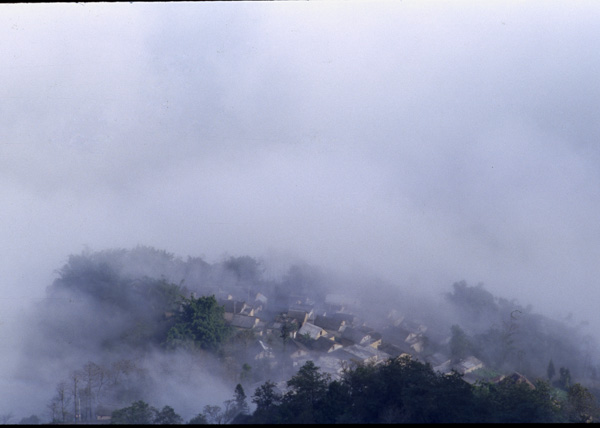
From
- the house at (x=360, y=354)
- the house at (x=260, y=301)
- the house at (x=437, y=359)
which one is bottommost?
the house at (x=437, y=359)

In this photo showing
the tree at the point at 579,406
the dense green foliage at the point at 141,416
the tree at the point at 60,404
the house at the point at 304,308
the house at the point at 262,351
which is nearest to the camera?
the dense green foliage at the point at 141,416

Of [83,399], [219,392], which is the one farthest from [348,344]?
[83,399]

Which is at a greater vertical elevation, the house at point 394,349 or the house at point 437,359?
the house at point 394,349

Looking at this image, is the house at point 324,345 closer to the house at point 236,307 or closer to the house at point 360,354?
the house at point 360,354

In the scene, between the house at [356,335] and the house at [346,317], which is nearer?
the house at [356,335]

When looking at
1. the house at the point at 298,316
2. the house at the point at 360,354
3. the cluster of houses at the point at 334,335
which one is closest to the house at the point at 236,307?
the cluster of houses at the point at 334,335

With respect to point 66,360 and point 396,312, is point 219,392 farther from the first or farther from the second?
point 396,312

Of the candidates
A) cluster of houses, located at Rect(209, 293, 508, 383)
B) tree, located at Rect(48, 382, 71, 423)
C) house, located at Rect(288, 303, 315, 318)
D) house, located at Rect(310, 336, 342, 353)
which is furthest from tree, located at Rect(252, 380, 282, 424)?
house, located at Rect(288, 303, 315, 318)
